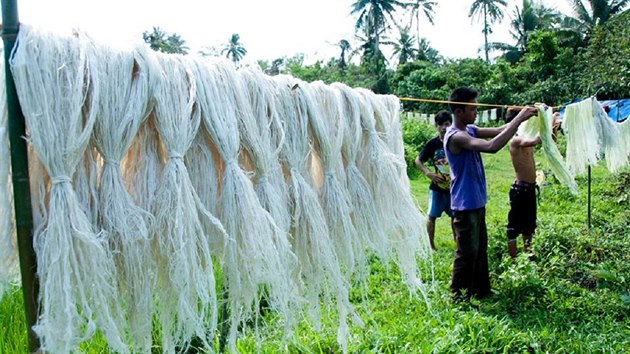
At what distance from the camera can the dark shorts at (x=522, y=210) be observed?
477 centimetres

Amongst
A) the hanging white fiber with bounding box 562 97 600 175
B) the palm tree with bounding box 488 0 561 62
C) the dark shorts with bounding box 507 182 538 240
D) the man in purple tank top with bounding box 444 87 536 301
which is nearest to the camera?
the man in purple tank top with bounding box 444 87 536 301

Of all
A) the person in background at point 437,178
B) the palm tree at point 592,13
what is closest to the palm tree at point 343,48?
Result: the palm tree at point 592,13

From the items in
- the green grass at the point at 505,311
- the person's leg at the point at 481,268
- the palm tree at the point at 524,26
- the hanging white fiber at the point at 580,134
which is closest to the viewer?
the green grass at the point at 505,311

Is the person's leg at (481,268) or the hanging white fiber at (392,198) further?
the person's leg at (481,268)

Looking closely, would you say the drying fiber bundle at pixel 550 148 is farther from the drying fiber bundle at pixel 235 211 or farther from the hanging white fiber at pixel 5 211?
the hanging white fiber at pixel 5 211

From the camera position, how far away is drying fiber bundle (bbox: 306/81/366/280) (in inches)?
61.0

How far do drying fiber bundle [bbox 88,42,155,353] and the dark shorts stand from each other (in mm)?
4288

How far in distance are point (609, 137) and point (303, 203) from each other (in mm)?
4578

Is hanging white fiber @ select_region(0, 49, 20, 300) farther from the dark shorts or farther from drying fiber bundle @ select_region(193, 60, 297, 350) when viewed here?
the dark shorts

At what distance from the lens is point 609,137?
16.2 ft

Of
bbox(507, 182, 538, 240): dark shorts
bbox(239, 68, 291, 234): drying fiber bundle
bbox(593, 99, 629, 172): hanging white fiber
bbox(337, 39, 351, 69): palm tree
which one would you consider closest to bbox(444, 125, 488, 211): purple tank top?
bbox(507, 182, 538, 240): dark shorts

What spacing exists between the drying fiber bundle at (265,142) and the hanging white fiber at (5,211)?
543mm

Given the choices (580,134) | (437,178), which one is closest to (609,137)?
(580,134)

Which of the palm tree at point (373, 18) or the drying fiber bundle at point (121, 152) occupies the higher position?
the palm tree at point (373, 18)
